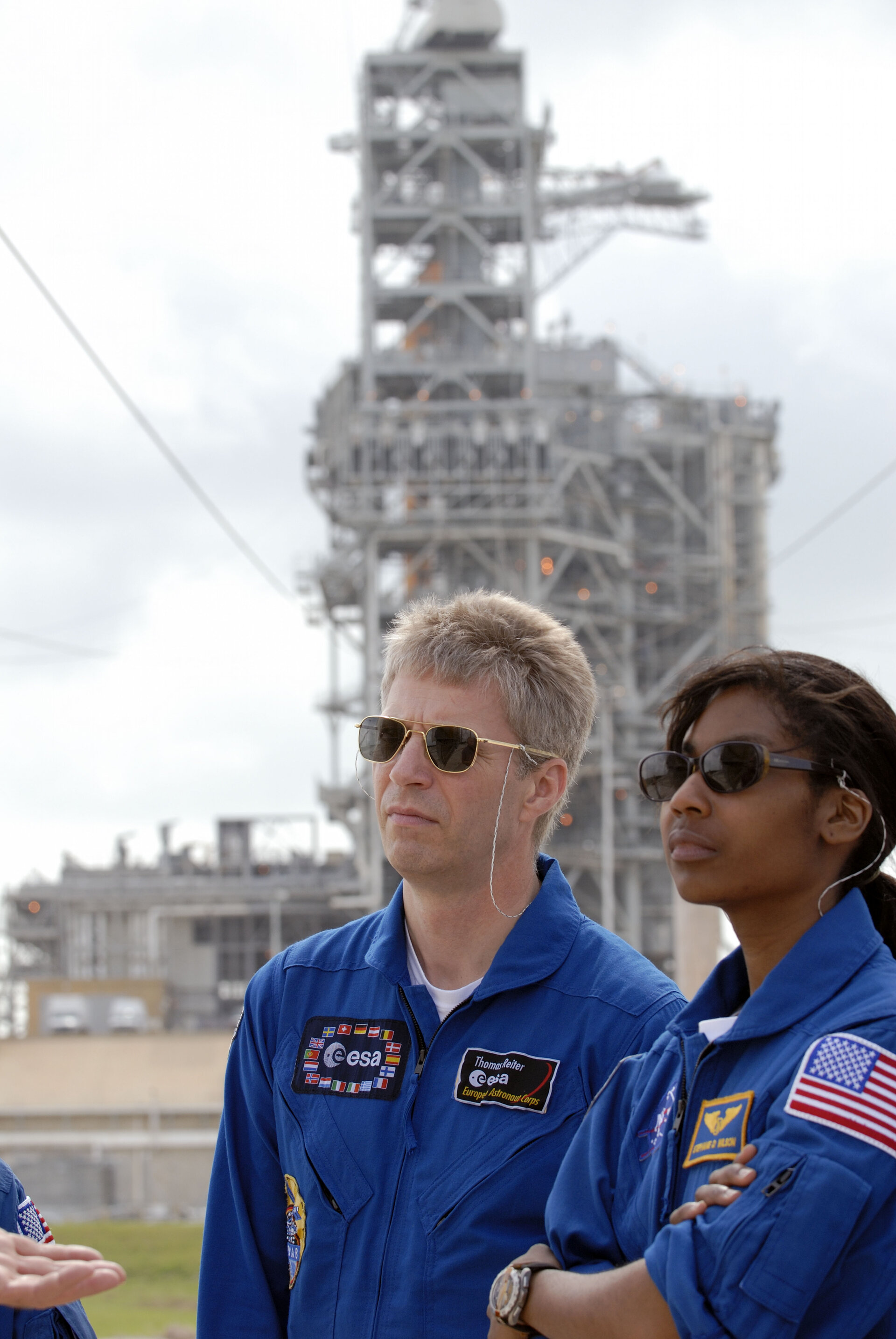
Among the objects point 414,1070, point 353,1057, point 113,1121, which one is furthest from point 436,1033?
point 113,1121

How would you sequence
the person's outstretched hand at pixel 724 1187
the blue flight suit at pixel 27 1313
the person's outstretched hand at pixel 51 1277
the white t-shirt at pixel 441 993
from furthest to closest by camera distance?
the white t-shirt at pixel 441 993, the blue flight suit at pixel 27 1313, the person's outstretched hand at pixel 51 1277, the person's outstretched hand at pixel 724 1187

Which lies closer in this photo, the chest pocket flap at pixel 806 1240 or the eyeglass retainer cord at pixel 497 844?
the chest pocket flap at pixel 806 1240

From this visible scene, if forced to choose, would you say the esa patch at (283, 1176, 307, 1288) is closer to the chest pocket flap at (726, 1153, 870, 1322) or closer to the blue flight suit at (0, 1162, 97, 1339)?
the blue flight suit at (0, 1162, 97, 1339)

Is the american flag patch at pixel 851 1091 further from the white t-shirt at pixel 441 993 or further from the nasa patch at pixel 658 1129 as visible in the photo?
the white t-shirt at pixel 441 993

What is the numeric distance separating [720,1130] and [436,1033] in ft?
3.39

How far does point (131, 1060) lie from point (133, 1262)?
1892 cm

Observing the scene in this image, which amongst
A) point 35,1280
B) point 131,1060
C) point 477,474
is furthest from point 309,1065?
point 477,474

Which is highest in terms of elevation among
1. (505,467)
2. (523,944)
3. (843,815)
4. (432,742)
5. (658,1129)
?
(505,467)

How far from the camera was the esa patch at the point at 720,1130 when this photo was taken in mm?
2521

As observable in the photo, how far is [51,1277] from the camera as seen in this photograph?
2635 mm

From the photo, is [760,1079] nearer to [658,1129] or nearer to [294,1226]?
[658,1129]

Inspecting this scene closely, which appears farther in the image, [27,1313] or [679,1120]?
[27,1313]

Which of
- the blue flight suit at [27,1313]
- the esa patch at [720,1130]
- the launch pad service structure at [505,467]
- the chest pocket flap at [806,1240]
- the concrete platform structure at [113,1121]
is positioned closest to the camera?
the chest pocket flap at [806,1240]

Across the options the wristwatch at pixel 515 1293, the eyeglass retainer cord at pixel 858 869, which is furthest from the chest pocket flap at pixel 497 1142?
the eyeglass retainer cord at pixel 858 869
